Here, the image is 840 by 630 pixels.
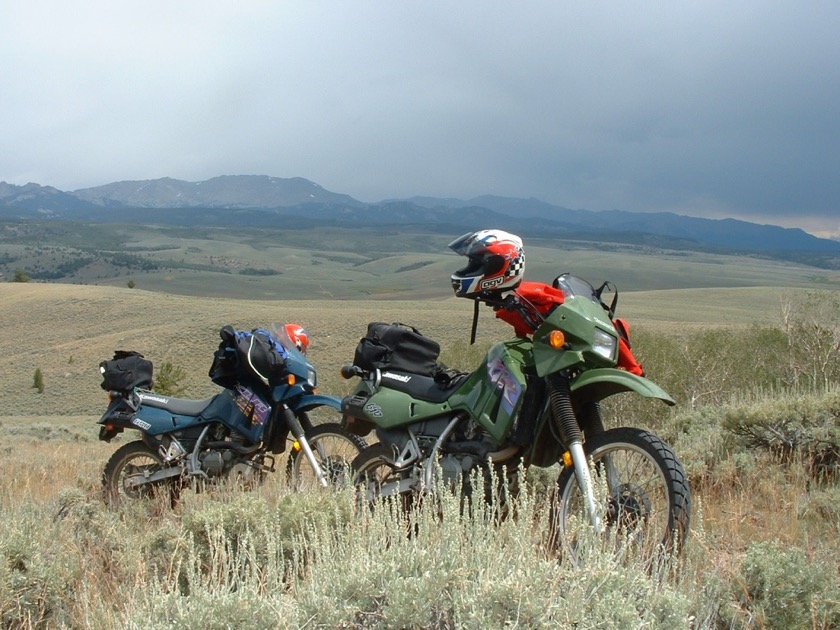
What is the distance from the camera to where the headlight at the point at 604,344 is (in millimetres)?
4137

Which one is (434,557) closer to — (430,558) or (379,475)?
(430,558)

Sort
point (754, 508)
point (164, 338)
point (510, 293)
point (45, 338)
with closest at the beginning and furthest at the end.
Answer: point (510, 293), point (754, 508), point (164, 338), point (45, 338)

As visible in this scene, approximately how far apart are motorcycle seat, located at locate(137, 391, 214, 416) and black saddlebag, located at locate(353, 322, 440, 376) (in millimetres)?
1856

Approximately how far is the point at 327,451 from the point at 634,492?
310 centimetres

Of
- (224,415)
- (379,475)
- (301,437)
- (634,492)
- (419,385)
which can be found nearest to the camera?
(634,492)

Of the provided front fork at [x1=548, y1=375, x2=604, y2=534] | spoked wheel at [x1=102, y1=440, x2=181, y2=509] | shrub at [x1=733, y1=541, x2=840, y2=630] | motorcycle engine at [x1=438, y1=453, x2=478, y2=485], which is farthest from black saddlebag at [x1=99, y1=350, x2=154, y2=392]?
shrub at [x1=733, y1=541, x2=840, y2=630]

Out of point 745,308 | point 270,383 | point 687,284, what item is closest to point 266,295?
point 687,284

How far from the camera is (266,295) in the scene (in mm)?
169250

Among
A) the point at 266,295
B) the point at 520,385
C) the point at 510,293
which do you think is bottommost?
the point at 266,295

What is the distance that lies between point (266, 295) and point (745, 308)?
353ft

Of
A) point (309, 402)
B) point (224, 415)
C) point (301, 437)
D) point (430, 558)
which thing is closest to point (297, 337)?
point (309, 402)

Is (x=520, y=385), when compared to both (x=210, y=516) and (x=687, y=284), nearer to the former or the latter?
(x=210, y=516)

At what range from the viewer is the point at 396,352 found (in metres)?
5.57

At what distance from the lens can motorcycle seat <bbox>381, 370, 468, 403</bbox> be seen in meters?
A: 5.13
